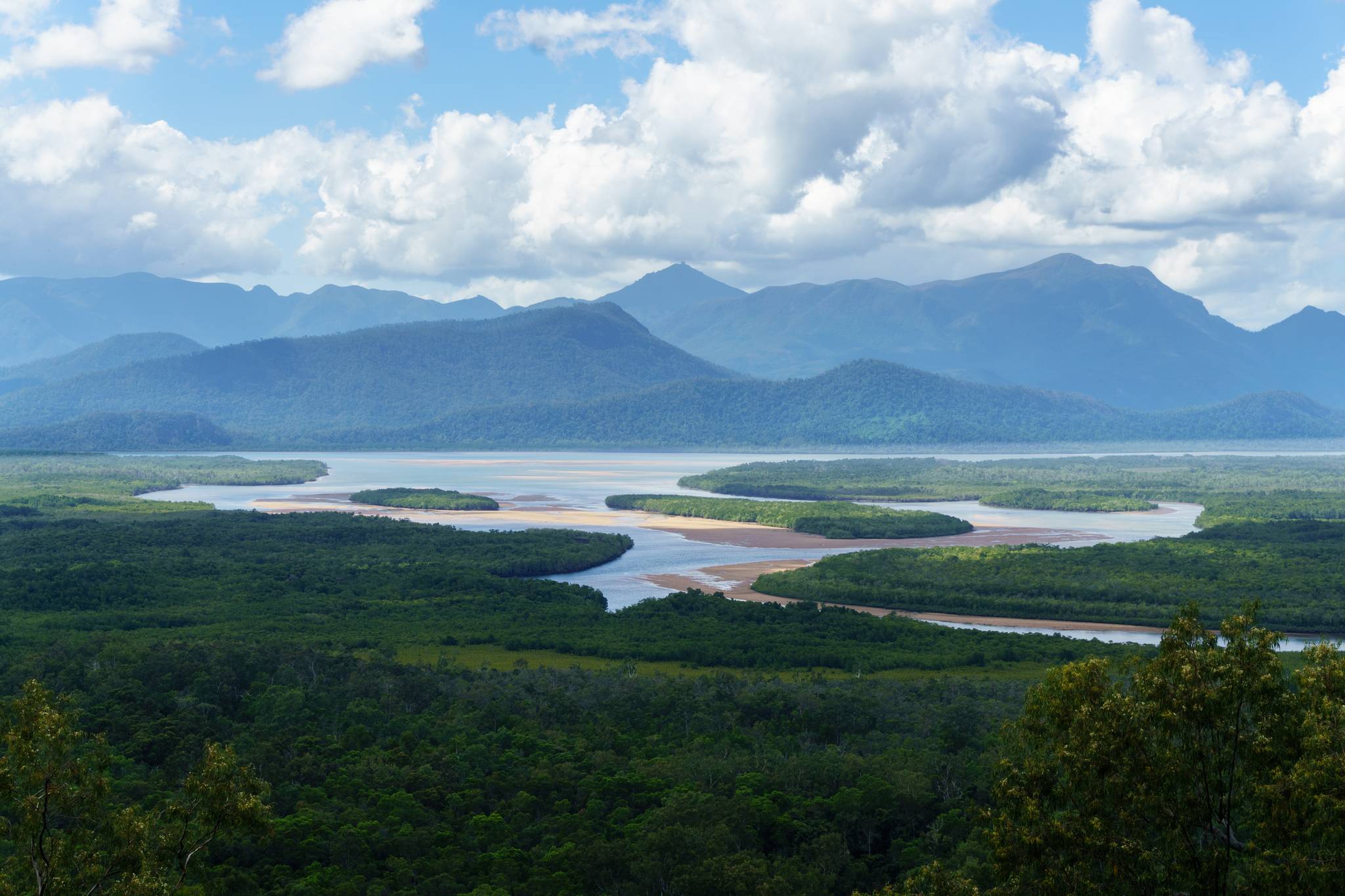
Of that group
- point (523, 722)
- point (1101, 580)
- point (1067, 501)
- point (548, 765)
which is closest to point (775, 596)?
point (1101, 580)

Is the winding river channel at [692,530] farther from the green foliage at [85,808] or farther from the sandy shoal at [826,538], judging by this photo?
the green foliage at [85,808]

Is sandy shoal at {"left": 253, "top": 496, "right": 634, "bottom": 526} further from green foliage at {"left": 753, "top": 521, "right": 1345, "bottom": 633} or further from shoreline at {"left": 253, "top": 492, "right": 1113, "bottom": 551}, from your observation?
green foliage at {"left": 753, "top": 521, "right": 1345, "bottom": 633}

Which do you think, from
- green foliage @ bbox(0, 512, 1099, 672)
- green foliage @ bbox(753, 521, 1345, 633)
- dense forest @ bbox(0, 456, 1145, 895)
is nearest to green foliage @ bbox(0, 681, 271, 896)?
dense forest @ bbox(0, 456, 1145, 895)

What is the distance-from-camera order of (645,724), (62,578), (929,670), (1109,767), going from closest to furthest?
(1109,767), (645,724), (929,670), (62,578)

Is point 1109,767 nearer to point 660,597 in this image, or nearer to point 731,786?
point 731,786

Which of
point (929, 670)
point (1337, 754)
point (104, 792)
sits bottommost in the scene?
point (929, 670)

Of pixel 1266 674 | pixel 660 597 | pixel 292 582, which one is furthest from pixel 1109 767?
pixel 292 582
